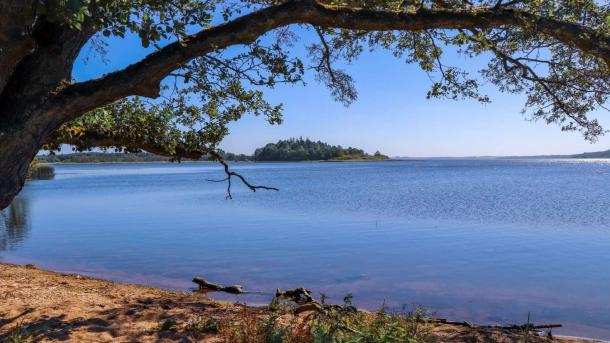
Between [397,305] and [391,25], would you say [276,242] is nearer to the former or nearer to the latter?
[397,305]

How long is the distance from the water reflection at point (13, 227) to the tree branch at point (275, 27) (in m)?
17.2

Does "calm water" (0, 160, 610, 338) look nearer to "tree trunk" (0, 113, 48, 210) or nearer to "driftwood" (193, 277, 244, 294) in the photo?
"driftwood" (193, 277, 244, 294)

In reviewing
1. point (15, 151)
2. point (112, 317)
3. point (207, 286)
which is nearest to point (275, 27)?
point (15, 151)

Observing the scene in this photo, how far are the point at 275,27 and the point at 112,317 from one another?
4.83m

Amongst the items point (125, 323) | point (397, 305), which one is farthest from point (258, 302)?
point (125, 323)

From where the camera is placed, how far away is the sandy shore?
6.51 m

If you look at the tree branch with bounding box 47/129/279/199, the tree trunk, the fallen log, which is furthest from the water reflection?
the tree trunk

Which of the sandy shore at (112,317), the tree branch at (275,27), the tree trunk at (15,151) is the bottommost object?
the sandy shore at (112,317)

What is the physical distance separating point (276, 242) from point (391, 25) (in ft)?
49.9

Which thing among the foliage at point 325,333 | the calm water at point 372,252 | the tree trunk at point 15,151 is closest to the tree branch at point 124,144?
the tree trunk at point 15,151

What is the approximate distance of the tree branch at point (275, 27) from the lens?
18.3ft

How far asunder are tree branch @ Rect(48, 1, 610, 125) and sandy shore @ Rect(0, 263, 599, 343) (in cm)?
282

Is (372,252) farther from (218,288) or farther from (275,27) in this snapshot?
(275,27)

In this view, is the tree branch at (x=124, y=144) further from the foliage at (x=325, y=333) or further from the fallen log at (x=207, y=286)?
the fallen log at (x=207, y=286)
